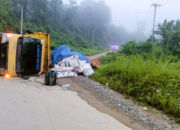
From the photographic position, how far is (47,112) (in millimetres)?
3252

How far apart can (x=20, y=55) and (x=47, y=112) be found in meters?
3.45

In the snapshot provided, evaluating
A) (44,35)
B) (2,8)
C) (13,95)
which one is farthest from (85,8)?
(13,95)

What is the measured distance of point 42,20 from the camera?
118ft

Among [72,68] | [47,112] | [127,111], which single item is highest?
[72,68]

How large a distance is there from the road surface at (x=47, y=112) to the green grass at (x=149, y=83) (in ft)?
5.70

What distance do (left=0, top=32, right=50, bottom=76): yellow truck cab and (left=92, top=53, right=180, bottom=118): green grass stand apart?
292cm

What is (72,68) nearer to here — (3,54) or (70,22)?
(3,54)

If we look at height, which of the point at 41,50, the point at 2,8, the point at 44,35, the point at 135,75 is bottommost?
the point at 135,75

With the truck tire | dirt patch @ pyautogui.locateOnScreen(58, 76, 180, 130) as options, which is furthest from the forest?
dirt patch @ pyautogui.locateOnScreen(58, 76, 180, 130)

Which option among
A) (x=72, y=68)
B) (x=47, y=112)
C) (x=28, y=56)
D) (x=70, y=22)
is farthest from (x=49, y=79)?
(x=70, y=22)

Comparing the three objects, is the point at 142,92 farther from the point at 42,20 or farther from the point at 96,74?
the point at 42,20

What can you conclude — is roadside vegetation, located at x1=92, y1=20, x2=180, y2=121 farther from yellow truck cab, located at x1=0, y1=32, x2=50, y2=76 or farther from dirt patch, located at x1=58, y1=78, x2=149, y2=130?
yellow truck cab, located at x1=0, y1=32, x2=50, y2=76

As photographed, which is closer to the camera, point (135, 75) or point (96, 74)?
point (135, 75)

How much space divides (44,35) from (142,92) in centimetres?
508
